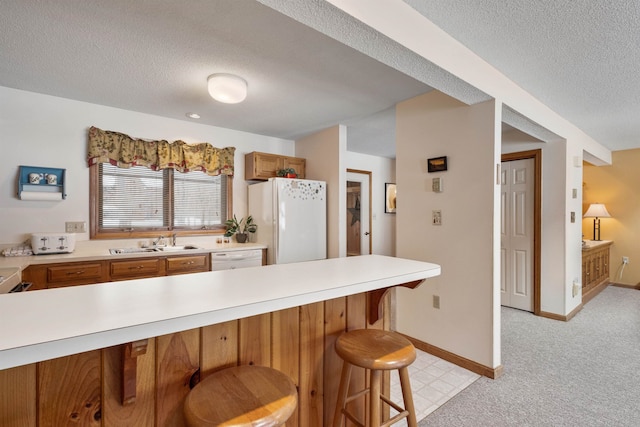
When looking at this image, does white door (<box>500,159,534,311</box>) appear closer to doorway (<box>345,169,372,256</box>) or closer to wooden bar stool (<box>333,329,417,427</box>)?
doorway (<box>345,169,372,256</box>)

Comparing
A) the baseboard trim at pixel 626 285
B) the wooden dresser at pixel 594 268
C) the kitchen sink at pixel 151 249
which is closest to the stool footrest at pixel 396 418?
the kitchen sink at pixel 151 249

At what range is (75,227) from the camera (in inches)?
119

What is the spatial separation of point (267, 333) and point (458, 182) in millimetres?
1984

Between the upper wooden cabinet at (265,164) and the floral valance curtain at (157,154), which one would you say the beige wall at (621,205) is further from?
the floral valance curtain at (157,154)

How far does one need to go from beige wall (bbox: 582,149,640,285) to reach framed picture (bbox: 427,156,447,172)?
4.44m

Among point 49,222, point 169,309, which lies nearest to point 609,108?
point 169,309

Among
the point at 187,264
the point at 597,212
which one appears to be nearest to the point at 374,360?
the point at 187,264

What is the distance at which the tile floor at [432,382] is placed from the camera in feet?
6.43

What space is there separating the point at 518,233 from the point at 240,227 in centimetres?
360

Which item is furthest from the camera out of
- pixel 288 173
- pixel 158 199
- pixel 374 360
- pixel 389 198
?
pixel 389 198

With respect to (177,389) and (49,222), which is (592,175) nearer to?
(177,389)

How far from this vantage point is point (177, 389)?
1.00 m

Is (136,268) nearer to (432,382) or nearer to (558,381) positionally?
(432,382)

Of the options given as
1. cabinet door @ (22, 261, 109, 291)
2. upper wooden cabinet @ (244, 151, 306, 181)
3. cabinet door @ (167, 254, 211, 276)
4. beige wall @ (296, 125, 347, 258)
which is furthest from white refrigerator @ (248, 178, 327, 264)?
cabinet door @ (22, 261, 109, 291)
